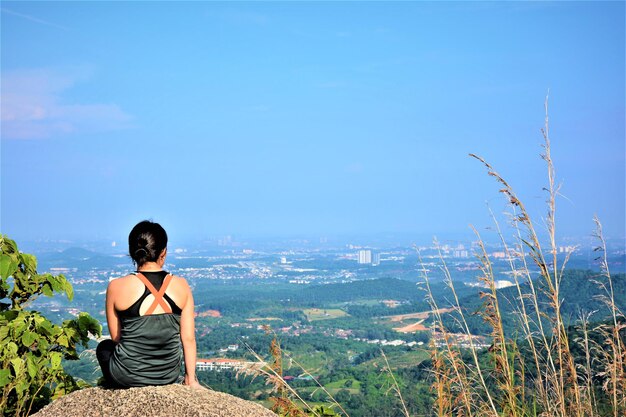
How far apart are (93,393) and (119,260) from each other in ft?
362

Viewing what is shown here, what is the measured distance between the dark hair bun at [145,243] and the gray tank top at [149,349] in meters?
0.11

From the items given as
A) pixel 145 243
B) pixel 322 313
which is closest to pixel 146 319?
pixel 145 243

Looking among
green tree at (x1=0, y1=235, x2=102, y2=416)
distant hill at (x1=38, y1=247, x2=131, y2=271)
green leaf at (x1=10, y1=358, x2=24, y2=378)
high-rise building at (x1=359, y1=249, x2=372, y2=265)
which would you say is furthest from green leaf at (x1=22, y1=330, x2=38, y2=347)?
high-rise building at (x1=359, y1=249, x2=372, y2=265)

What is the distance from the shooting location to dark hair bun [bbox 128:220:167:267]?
393 cm

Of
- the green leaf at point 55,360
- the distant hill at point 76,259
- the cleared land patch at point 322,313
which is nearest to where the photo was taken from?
the green leaf at point 55,360

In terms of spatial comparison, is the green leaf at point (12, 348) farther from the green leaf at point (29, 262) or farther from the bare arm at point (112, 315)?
the bare arm at point (112, 315)

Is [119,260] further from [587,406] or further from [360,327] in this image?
[587,406]

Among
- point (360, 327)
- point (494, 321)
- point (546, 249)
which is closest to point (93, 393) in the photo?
point (494, 321)

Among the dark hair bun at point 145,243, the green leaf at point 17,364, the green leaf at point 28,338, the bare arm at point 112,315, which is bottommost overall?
the green leaf at point 17,364

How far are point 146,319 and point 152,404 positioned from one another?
545 mm

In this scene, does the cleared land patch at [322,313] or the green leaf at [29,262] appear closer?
the green leaf at [29,262]

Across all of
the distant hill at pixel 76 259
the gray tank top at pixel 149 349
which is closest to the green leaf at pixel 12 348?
the gray tank top at pixel 149 349

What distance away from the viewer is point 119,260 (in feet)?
359

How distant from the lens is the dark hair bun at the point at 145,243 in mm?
3934
